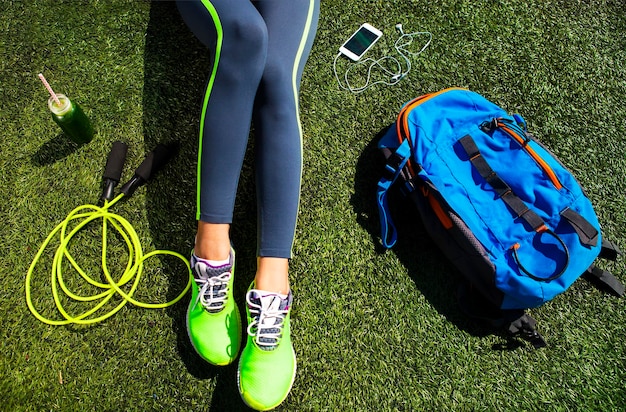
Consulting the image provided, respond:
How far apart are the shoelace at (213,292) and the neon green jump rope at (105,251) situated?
11cm

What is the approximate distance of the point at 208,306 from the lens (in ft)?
5.49

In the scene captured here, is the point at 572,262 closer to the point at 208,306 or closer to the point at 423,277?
the point at 423,277

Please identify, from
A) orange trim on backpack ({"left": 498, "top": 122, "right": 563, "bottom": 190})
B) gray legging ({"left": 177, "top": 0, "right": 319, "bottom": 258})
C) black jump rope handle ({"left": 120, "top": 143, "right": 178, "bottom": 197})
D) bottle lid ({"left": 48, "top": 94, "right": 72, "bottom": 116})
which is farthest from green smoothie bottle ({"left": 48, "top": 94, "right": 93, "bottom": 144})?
orange trim on backpack ({"left": 498, "top": 122, "right": 563, "bottom": 190})

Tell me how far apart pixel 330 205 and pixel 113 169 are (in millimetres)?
985

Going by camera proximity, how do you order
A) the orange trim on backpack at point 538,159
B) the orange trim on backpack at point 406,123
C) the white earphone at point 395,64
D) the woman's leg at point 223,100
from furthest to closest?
the white earphone at point 395,64 → the orange trim on backpack at point 406,123 → the orange trim on backpack at point 538,159 → the woman's leg at point 223,100

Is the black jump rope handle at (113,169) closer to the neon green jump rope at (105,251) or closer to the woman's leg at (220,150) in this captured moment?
the neon green jump rope at (105,251)

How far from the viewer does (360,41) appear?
86.7 inches

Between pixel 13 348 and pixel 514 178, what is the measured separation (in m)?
2.19

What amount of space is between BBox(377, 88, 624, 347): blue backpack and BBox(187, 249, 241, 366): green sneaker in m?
0.73

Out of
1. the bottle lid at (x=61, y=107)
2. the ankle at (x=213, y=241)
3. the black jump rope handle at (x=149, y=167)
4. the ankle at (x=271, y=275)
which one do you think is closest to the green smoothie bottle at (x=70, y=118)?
the bottle lid at (x=61, y=107)

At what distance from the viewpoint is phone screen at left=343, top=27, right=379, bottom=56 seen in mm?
2193

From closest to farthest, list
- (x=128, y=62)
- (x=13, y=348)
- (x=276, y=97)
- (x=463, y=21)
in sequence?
(x=276, y=97), (x=13, y=348), (x=128, y=62), (x=463, y=21)

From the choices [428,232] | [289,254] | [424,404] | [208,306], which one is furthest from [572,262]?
[208,306]

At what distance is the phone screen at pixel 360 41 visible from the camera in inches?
86.4
